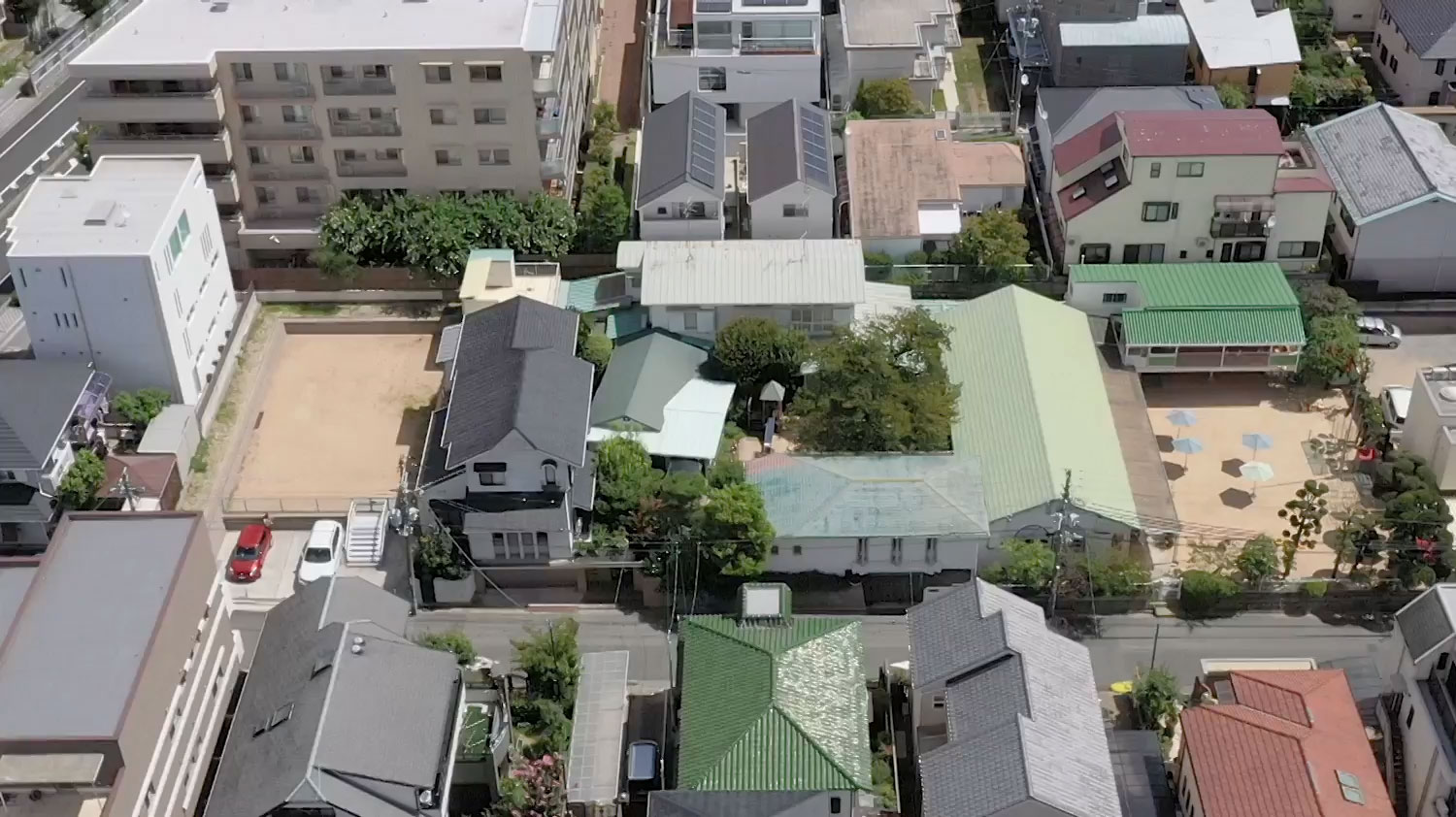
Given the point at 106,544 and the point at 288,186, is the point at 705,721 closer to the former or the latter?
the point at 106,544

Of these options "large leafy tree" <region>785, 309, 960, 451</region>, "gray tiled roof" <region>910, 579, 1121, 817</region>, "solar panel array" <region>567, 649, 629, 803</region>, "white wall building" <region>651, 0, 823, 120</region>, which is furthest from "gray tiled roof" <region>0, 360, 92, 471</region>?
"gray tiled roof" <region>910, 579, 1121, 817</region>

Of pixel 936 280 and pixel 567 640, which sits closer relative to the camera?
pixel 567 640

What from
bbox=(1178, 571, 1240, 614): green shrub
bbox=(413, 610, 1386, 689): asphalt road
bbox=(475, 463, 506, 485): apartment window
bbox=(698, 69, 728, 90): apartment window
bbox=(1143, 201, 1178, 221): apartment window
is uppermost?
bbox=(698, 69, 728, 90): apartment window

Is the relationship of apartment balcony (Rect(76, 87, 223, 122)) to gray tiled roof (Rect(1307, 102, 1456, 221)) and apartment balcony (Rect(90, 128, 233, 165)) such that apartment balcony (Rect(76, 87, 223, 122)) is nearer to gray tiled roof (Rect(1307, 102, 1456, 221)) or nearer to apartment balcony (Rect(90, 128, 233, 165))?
apartment balcony (Rect(90, 128, 233, 165))

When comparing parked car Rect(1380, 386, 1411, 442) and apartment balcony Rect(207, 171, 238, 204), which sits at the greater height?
apartment balcony Rect(207, 171, 238, 204)

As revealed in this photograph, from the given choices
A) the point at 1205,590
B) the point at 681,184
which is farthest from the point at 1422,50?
the point at 1205,590

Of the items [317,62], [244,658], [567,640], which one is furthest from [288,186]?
[567,640]

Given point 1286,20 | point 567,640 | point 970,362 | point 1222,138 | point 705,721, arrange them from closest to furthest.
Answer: point 705,721 → point 567,640 → point 970,362 → point 1222,138 → point 1286,20
